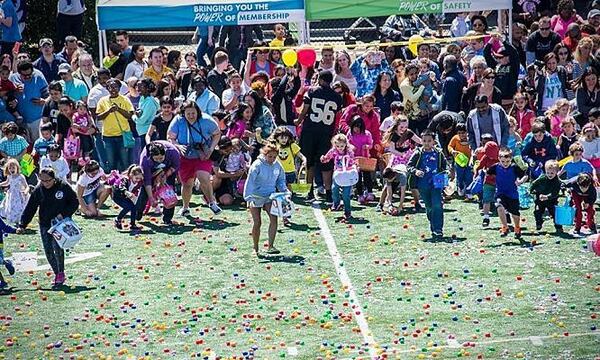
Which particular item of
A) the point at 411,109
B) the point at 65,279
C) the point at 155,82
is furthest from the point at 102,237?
the point at 411,109

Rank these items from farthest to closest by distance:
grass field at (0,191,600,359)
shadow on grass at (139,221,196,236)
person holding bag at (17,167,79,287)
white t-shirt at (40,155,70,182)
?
white t-shirt at (40,155,70,182) → shadow on grass at (139,221,196,236) → person holding bag at (17,167,79,287) → grass field at (0,191,600,359)

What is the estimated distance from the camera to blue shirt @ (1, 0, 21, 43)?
87.0 ft

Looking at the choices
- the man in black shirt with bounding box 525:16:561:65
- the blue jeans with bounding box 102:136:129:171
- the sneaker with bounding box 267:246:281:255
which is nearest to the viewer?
the sneaker with bounding box 267:246:281:255

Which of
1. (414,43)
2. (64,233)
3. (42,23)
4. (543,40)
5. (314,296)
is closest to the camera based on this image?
(314,296)

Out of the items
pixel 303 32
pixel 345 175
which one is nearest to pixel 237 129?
pixel 345 175

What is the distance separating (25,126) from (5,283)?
7.08 meters

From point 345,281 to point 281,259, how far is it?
56.5 inches

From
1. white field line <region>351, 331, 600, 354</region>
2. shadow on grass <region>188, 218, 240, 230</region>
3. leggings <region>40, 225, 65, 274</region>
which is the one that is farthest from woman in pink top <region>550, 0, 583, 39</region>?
white field line <region>351, 331, 600, 354</region>

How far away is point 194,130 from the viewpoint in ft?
72.1

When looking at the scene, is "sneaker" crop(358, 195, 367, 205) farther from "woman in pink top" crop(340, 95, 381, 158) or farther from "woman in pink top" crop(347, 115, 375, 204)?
"woman in pink top" crop(340, 95, 381, 158)

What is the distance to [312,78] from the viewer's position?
24516 millimetres

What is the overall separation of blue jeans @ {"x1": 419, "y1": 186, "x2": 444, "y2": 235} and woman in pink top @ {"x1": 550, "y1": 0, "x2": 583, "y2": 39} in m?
7.76

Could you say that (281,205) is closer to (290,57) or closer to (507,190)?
(507,190)

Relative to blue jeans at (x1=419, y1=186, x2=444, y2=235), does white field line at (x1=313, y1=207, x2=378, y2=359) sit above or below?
below
